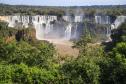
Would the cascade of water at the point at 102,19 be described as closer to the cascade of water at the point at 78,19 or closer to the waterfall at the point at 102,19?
the waterfall at the point at 102,19

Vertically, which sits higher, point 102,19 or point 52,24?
point 102,19

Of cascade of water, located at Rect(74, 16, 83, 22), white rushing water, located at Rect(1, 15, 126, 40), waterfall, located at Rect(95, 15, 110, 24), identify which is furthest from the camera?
cascade of water, located at Rect(74, 16, 83, 22)

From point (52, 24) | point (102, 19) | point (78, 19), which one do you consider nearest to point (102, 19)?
point (102, 19)

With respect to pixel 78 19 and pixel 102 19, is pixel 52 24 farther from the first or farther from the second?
pixel 102 19

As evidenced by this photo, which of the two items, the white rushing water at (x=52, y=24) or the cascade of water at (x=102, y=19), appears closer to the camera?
the white rushing water at (x=52, y=24)

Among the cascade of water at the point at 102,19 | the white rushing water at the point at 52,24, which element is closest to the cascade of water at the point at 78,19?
the white rushing water at the point at 52,24

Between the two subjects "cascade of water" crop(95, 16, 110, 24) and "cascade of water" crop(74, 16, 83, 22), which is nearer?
"cascade of water" crop(95, 16, 110, 24)

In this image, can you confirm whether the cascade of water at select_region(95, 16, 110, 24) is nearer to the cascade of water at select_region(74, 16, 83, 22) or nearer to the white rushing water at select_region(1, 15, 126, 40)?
the white rushing water at select_region(1, 15, 126, 40)

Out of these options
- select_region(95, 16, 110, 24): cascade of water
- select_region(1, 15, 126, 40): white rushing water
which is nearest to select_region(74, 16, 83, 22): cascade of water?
select_region(1, 15, 126, 40): white rushing water

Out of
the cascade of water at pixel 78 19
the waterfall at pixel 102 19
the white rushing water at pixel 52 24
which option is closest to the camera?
the white rushing water at pixel 52 24

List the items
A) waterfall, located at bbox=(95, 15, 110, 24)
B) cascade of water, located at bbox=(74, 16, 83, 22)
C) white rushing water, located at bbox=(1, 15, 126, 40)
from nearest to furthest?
white rushing water, located at bbox=(1, 15, 126, 40) < waterfall, located at bbox=(95, 15, 110, 24) < cascade of water, located at bbox=(74, 16, 83, 22)

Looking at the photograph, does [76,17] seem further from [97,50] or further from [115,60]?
[115,60]

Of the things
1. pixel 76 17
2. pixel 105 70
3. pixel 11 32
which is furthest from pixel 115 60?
pixel 76 17
